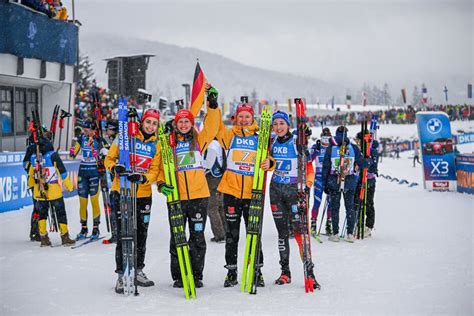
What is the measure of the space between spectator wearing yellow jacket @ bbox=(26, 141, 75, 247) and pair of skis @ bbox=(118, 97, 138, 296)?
311 centimetres

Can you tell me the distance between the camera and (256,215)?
5973mm

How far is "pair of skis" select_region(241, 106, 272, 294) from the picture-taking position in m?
5.90

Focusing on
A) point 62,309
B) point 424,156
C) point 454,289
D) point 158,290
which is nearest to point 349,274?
point 454,289

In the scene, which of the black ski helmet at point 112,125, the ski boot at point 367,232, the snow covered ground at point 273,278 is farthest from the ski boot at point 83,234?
the ski boot at point 367,232

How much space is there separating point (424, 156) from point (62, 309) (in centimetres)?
1597

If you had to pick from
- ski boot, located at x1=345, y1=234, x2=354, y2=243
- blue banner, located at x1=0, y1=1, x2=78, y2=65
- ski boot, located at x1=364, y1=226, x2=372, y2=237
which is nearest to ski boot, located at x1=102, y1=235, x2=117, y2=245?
ski boot, located at x1=345, y1=234, x2=354, y2=243

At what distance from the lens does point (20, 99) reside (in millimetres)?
23156

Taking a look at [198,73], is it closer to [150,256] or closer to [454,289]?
[150,256]

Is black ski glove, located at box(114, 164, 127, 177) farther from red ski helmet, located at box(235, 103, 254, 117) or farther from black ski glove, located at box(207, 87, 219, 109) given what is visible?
red ski helmet, located at box(235, 103, 254, 117)

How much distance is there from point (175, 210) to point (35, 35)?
54.9 feet

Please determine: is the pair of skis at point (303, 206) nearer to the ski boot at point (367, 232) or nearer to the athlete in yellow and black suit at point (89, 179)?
the ski boot at point (367, 232)

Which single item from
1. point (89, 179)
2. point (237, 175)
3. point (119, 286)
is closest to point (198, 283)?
point (119, 286)

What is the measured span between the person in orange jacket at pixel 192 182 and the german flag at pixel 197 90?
546 millimetres

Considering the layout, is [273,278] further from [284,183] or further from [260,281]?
[284,183]
